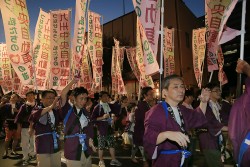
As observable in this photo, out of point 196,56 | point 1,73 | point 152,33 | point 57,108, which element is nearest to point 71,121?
point 57,108

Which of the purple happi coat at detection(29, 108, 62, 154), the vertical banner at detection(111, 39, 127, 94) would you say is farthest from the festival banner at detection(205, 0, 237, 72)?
the vertical banner at detection(111, 39, 127, 94)

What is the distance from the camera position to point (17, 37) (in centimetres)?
730

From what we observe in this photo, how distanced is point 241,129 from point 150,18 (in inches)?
152

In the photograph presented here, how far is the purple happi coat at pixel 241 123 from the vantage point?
2652 millimetres

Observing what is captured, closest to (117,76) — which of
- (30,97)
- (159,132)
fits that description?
(30,97)

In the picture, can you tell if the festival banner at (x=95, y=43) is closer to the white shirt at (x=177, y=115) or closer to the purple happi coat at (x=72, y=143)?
the purple happi coat at (x=72, y=143)

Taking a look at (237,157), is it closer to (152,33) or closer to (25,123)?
(152,33)

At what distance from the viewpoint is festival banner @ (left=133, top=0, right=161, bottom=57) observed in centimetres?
588

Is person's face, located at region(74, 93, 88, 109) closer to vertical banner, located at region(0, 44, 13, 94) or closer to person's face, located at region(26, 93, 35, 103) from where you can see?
person's face, located at region(26, 93, 35, 103)

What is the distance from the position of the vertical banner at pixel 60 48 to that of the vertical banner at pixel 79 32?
635 millimetres

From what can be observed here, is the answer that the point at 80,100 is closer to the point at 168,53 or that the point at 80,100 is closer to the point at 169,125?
the point at 169,125

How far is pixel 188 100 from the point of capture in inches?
346

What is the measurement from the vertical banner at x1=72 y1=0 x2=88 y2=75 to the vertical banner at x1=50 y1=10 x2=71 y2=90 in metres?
0.64

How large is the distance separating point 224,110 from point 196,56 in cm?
777
